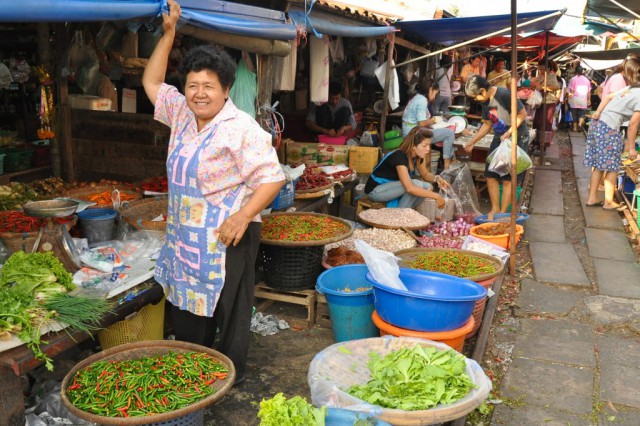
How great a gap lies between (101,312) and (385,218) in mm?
3848

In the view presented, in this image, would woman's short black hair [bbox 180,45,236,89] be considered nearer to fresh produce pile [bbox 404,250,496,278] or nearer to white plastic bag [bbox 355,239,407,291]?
white plastic bag [bbox 355,239,407,291]

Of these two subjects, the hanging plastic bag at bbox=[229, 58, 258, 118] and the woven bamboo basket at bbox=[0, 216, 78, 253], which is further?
the hanging plastic bag at bbox=[229, 58, 258, 118]

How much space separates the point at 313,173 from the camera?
24.0 ft

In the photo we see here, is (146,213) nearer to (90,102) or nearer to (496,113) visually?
(90,102)

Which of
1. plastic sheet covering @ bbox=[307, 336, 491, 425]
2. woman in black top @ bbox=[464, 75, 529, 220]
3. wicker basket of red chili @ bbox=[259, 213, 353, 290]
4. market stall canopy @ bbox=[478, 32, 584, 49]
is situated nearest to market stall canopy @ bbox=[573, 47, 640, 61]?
market stall canopy @ bbox=[478, 32, 584, 49]

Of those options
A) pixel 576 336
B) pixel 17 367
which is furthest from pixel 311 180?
pixel 17 367

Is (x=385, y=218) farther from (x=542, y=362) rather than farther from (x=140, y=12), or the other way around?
(x=140, y=12)

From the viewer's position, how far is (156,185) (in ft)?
19.2

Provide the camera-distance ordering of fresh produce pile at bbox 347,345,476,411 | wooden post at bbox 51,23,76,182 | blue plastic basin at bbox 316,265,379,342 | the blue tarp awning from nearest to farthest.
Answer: fresh produce pile at bbox 347,345,476,411
blue plastic basin at bbox 316,265,379,342
wooden post at bbox 51,23,76,182
the blue tarp awning

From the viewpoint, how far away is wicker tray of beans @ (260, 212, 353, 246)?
15.8 feet

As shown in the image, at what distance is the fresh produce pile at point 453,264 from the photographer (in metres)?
4.84

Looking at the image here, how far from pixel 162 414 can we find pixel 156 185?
344cm

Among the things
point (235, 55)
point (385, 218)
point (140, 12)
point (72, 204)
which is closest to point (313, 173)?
point (385, 218)

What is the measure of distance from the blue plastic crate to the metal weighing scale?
2.24 meters
